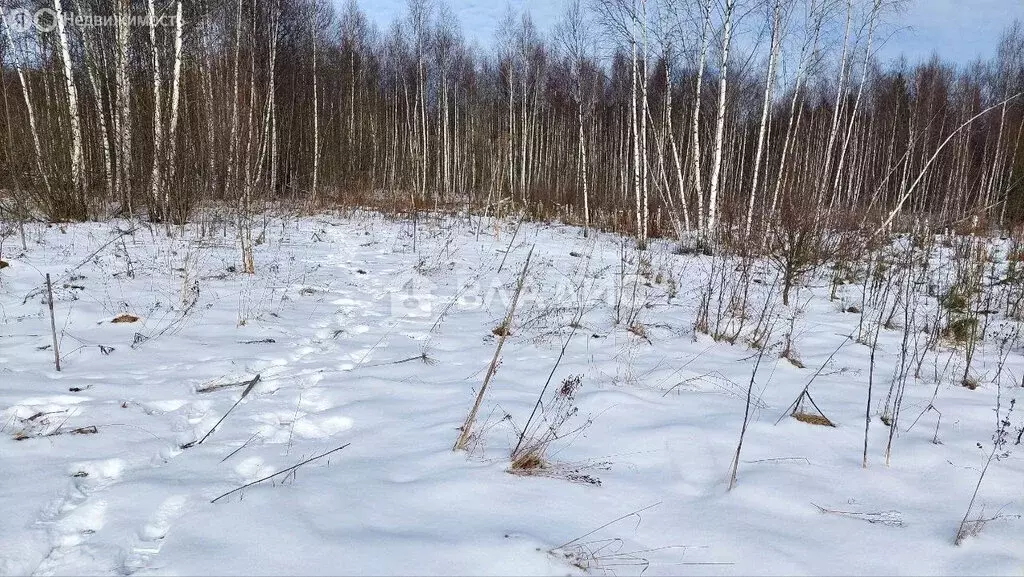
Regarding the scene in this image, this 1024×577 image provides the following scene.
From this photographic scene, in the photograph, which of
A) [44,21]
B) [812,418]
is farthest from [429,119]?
[812,418]

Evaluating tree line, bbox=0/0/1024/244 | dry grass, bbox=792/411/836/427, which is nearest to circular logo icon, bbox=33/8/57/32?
tree line, bbox=0/0/1024/244

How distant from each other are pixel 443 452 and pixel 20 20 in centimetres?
1454

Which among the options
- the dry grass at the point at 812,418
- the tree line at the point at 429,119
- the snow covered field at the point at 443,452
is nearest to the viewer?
the snow covered field at the point at 443,452

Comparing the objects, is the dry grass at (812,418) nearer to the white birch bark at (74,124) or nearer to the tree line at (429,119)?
the tree line at (429,119)

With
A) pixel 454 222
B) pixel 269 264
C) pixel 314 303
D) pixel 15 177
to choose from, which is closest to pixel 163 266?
pixel 269 264

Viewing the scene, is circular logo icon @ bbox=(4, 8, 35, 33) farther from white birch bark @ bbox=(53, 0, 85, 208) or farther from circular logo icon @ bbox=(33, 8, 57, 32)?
white birch bark @ bbox=(53, 0, 85, 208)

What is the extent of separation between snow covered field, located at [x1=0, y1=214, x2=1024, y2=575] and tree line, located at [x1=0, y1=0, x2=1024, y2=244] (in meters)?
1.76

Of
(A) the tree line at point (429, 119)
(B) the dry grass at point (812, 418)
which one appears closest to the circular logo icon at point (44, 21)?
(A) the tree line at point (429, 119)

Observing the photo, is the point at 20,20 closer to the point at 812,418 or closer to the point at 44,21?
the point at 44,21

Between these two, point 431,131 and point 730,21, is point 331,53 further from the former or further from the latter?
point 730,21

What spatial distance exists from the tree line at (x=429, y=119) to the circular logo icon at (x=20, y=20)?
0.15 feet

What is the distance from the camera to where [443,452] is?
1.93 meters

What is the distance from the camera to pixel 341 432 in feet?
7.11

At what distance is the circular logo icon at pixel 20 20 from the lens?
393 inches
